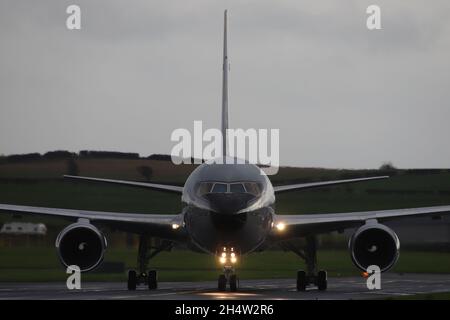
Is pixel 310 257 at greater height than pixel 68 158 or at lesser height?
lesser

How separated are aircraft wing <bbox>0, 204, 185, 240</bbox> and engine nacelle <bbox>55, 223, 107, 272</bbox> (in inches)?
35.6

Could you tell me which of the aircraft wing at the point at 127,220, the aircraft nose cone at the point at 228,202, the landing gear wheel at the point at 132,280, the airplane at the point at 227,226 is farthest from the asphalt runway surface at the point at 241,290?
the aircraft nose cone at the point at 228,202

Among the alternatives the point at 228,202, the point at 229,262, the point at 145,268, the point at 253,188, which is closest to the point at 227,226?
the point at 228,202

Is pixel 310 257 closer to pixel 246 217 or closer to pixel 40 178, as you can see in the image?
pixel 246 217

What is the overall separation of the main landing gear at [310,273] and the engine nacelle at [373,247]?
198cm

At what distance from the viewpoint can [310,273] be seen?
31219 mm

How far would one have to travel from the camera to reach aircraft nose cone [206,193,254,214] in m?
26.0

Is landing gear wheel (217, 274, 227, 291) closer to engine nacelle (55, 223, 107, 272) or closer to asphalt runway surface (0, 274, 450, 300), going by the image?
asphalt runway surface (0, 274, 450, 300)

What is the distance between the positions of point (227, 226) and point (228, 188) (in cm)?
94

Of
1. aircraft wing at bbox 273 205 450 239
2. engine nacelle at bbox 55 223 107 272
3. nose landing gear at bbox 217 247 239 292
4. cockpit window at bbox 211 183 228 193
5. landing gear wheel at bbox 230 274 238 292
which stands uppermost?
aircraft wing at bbox 273 205 450 239

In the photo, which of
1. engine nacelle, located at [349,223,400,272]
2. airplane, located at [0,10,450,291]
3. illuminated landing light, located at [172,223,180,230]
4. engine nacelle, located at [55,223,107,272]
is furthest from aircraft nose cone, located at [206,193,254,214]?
engine nacelle, located at [349,223,400,272]
